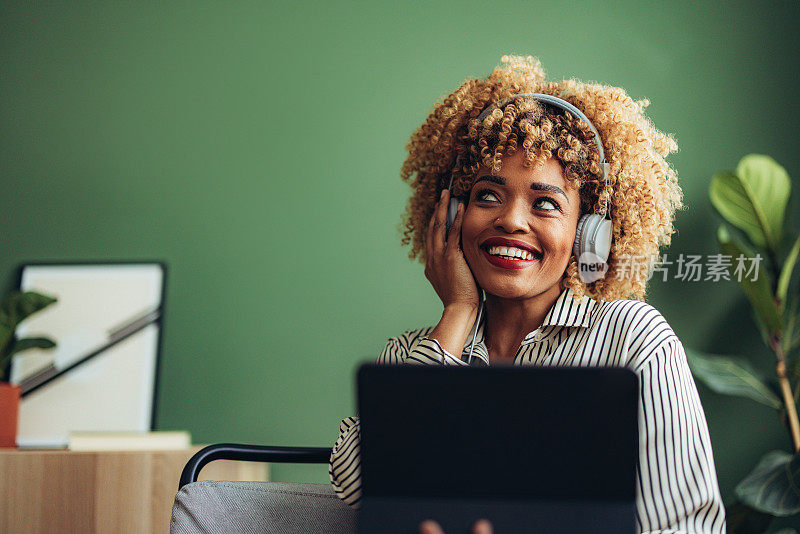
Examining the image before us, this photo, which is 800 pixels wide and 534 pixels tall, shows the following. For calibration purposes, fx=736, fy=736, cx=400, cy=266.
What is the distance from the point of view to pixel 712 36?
8.29 ft

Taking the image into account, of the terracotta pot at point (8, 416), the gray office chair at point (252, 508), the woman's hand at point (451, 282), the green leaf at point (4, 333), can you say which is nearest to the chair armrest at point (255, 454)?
the gray office chair at point (252, 508)

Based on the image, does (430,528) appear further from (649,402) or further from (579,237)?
(579,237)

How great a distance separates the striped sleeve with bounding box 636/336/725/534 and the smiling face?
29 cm

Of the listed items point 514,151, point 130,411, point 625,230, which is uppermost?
point 514,151

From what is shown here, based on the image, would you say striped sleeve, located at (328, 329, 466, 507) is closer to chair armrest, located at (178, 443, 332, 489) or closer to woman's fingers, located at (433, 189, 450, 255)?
chair armrest, located at (178, 443, 332, 489)

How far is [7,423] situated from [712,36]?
2558mm

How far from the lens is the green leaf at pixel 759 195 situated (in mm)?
2248

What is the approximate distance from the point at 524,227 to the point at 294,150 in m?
1.47

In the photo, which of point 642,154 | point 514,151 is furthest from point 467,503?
point 642,154

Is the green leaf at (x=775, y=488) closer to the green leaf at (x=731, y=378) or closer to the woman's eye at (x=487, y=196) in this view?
the green leaf at (x=731, y=378)

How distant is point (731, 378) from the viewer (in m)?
2.23

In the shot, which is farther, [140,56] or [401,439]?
[140,56]

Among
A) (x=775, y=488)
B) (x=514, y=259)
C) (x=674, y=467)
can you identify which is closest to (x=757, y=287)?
(x=775, y=488)

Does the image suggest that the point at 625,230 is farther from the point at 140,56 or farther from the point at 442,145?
the point at 140,56
